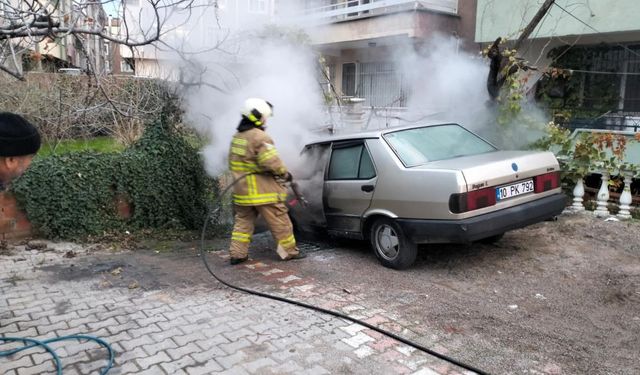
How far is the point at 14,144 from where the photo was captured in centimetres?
286

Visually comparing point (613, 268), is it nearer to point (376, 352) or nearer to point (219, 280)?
point (376, 352)

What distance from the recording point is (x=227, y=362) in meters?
3.37

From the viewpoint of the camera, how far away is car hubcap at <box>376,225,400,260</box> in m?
5.19

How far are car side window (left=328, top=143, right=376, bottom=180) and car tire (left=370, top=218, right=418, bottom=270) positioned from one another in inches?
21.6

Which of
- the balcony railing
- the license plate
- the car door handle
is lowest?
the car door handle

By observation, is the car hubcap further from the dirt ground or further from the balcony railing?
the balcony railing

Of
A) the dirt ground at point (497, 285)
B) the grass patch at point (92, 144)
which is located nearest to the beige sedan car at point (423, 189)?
the dirt ground at point (497, 285)

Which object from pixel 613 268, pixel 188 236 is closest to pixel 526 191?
pixel 613 268

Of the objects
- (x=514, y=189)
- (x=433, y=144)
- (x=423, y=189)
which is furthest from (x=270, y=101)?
(x=514, y=189)

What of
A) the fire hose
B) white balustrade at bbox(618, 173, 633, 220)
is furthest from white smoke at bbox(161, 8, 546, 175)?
white balustrade at bbox(618, 173, 633, 220)

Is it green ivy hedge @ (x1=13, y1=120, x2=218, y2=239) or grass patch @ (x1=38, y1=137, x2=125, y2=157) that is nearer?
green ivy hedge @ (x1=13, y1=120, x2=218, y2=239)

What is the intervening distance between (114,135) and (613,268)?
9.10 meters

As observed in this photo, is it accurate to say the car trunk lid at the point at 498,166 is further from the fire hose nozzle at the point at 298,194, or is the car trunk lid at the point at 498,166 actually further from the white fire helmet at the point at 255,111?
the white fire helmet at the point at 255,111

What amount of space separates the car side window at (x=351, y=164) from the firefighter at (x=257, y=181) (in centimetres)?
63
